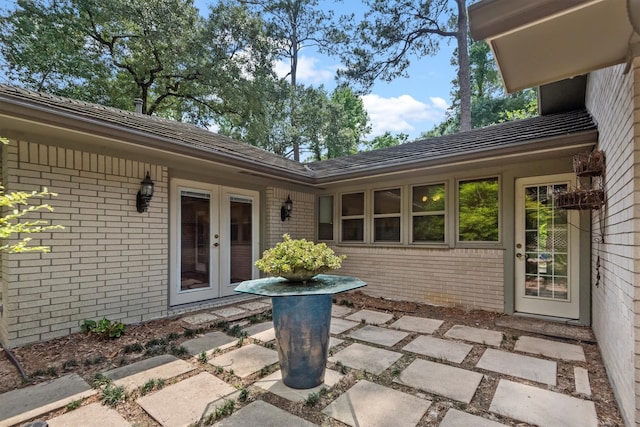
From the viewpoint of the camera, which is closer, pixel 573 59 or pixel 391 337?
pixel 573 59

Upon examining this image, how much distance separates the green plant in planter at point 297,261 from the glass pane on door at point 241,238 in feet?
10.3

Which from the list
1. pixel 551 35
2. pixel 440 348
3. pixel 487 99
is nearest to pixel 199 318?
pixel 440 348

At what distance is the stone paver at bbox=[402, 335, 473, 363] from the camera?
3230 millimetres

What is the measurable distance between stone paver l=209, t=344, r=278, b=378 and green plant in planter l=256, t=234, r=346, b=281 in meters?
1.02

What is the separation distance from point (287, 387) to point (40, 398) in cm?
192

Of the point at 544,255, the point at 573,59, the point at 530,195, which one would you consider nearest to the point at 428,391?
the point at 573,59

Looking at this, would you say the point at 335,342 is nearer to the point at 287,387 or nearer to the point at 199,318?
the point at 287,387

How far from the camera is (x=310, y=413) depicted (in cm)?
221

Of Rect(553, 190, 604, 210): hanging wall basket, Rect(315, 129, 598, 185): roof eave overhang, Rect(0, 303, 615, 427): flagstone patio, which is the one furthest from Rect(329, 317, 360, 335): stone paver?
Rect(553, 190, 604, 210): hanging wall basket

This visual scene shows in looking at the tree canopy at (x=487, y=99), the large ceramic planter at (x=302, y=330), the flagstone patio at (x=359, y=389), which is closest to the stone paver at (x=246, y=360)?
the flagstone patio at (x=359, y=389)

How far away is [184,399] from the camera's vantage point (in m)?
2.40

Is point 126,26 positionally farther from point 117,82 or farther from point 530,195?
point 530,195

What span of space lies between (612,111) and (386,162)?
307 cm

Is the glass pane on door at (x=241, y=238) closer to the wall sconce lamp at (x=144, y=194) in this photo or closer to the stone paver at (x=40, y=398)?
the wall sconce lamp at (x=144, y=194)
